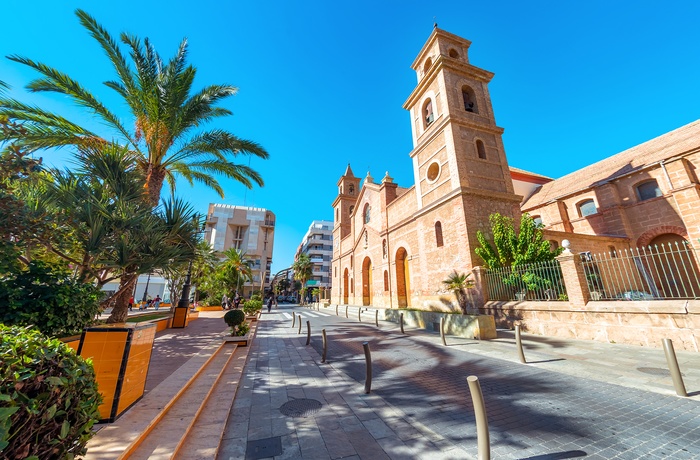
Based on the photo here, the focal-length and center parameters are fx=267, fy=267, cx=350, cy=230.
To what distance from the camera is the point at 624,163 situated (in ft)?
60.8

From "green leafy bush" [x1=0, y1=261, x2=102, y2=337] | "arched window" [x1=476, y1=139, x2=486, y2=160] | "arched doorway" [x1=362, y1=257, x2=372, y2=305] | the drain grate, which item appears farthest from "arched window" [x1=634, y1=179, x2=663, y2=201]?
"green leafy bush" [x1=0, y1=261, x2=102, y2=337]

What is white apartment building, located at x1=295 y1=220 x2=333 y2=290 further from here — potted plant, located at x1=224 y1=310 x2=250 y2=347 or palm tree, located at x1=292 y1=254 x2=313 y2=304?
potted plant, located at x1=224 y1=310 x2=250 y2=347

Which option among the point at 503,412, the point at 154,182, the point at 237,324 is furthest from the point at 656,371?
the point at 154,182

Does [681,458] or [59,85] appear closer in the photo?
[681,458]

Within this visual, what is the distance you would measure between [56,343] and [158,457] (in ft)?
4.87

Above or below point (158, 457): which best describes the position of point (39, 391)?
above

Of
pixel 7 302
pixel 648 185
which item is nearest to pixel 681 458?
pixel 7 302

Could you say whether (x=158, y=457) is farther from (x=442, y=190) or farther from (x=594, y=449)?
(x=442, y=190)

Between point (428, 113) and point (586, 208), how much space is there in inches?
518

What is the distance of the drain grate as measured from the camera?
286 centimetres

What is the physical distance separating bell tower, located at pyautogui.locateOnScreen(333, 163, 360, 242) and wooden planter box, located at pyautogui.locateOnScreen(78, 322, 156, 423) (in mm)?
27031

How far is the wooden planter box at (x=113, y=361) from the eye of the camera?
9.99ft

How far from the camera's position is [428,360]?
22.0 ft

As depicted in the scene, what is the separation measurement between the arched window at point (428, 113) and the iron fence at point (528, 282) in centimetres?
1026
